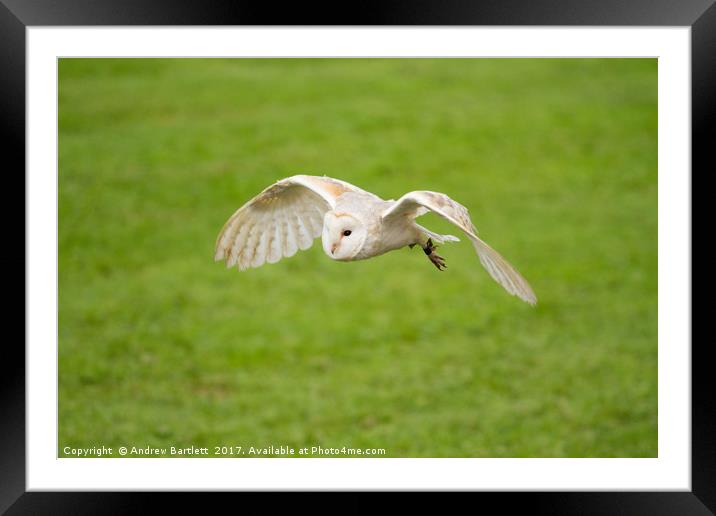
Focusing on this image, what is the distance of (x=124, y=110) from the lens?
5.80 metres

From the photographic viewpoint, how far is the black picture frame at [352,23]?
169cm

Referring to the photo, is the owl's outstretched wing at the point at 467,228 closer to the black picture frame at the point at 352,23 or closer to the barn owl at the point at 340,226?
the barn owl at the point at 340,226

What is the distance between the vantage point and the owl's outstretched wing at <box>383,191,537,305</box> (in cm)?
83

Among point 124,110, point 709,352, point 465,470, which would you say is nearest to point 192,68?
point 124,110

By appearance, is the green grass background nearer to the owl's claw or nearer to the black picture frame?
the black picture frame

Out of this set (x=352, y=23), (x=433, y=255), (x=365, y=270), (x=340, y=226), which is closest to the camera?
(x=340, y=226)

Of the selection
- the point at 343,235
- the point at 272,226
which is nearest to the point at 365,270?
the point at 272,226

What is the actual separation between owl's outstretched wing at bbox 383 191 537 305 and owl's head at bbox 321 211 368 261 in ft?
0.12

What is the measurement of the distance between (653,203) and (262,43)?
14.7 feet

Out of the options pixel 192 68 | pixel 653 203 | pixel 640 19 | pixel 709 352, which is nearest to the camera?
pixel 640 19

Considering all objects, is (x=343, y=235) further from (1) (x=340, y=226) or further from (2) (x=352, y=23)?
A: (2) (x=352, y=23)

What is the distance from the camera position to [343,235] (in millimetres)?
885

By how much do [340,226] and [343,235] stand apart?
0.01m

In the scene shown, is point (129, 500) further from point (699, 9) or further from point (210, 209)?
point (210, 209)
